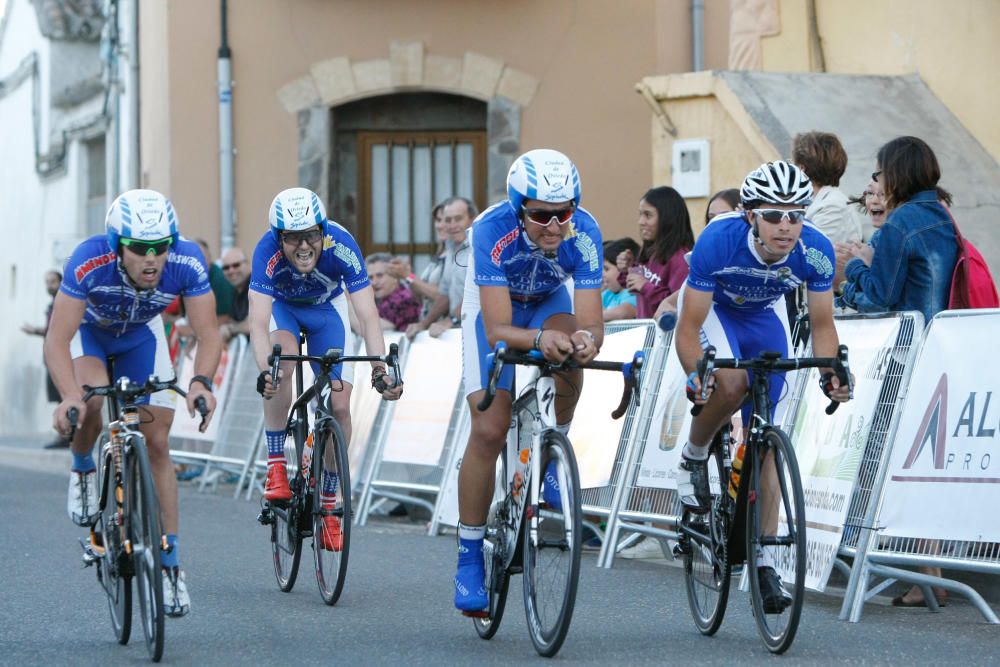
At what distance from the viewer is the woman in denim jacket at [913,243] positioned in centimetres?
843

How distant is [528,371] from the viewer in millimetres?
11094

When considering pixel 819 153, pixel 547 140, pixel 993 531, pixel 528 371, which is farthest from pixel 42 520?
pixel 547 140

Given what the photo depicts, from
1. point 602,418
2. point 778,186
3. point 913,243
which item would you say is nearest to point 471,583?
point 778,186

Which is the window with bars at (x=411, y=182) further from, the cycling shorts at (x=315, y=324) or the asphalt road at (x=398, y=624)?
the cycling shorts at (x=315, y=324)

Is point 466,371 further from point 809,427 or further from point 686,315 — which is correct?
point 809,427

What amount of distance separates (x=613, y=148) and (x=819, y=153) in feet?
32.9

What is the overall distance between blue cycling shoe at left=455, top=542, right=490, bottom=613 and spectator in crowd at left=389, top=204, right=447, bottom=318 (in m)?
5.92

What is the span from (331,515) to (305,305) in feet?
4.43

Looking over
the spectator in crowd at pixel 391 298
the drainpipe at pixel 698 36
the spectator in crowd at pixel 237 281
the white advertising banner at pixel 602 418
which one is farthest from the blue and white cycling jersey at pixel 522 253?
the drainpipe at pixel 698 36

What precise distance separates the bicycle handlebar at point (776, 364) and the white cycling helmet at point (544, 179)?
0.81 metres

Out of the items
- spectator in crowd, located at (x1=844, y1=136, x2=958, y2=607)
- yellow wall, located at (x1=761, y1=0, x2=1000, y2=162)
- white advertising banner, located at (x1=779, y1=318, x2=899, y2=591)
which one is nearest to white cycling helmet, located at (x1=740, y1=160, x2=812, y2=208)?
white advertising banner, located at (x1=779, y1=318, x2=899, y2=591)

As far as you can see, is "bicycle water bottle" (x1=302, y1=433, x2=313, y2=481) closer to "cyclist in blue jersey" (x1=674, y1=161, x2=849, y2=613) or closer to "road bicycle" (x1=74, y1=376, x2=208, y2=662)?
"road bicycle" (x1=74, y1=376, x2=208, y2=662)

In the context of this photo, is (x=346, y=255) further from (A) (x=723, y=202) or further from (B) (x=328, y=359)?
(A) (x=723, y=202)

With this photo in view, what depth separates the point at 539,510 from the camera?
21.9ft
